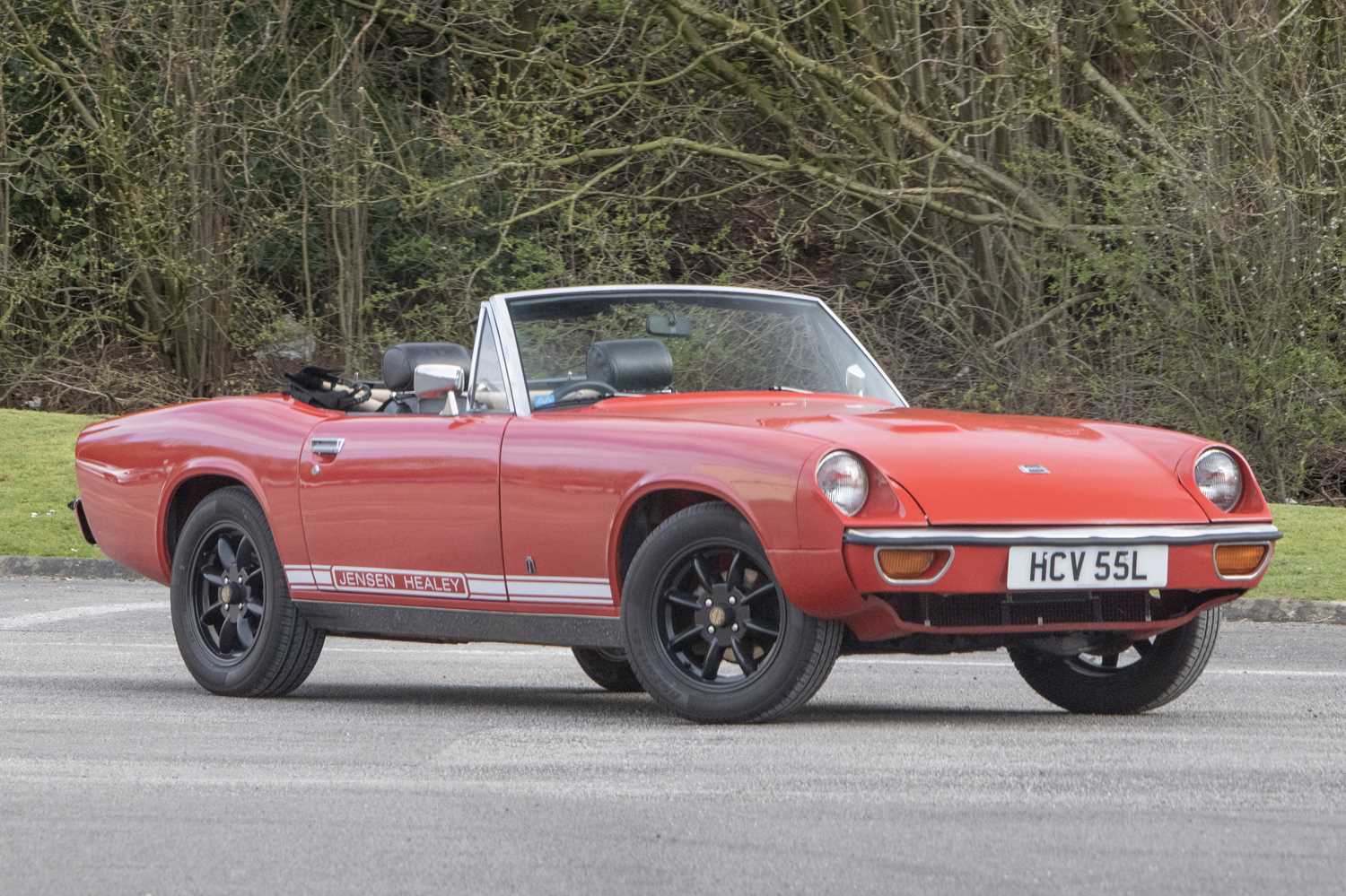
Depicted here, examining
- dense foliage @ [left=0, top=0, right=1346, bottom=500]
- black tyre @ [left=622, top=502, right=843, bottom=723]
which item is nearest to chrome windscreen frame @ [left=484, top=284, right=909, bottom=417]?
black tyre @ [left=622, top=502, right=843, bottom=723]

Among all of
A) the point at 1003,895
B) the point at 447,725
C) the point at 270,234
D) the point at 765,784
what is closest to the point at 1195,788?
the point at 765,784

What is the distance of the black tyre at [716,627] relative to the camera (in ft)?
22.0

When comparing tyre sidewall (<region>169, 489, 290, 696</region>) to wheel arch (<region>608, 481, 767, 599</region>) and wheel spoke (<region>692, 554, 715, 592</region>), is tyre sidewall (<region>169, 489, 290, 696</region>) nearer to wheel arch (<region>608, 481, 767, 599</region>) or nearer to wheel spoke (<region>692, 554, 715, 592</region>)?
wheel arch (<region>608, 481, 767, 599</region>)

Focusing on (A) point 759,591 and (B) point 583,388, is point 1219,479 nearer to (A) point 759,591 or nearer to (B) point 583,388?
(A) point 759,591

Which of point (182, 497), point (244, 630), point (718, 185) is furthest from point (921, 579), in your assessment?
point (718, 185)

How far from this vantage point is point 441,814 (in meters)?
5.58

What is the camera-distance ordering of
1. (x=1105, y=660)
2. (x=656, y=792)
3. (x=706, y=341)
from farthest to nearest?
(x=706, y=341)
(x=1105, y=660)
(x=656, y=792)

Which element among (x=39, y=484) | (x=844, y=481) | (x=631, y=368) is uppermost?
(x=631, y=368)

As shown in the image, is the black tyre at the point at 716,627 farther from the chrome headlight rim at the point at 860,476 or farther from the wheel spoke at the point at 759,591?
the chrome headlight rim at the point at 860,476

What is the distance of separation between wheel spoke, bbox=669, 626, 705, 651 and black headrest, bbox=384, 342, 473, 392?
6.35 ft

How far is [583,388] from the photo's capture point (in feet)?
25.6

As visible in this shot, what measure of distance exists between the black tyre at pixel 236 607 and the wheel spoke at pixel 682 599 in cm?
196

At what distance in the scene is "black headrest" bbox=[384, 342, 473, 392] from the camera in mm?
8500

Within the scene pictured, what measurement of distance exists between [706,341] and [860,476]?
76.0 inches
